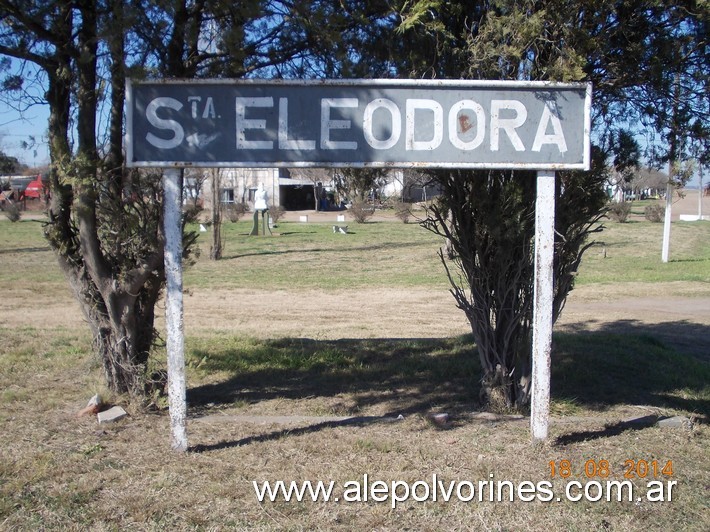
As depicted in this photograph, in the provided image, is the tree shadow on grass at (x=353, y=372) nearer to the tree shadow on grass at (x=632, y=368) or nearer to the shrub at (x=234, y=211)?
the tree shadow on grass at (x=632, y=368)

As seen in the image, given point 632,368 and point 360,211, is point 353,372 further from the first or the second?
point 360,211

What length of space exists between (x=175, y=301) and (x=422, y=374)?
3.18 metres

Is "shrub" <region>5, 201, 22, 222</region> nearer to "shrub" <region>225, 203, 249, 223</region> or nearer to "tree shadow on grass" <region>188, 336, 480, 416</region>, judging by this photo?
"shrub" <region>225, 203, 249, 223</region>

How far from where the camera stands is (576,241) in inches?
218

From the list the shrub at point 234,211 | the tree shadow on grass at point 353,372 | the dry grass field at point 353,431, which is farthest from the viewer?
the shrub at point 234,211

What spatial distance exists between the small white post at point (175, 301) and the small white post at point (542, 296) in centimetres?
234

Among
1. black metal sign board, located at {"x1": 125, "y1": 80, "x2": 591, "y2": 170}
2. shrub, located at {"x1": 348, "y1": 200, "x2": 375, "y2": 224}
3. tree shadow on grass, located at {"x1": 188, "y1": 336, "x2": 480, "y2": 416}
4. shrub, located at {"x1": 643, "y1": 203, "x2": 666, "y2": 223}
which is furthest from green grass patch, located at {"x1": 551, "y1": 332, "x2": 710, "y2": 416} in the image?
shrub, located at {"x1": 643, "y1": 203, "x2": 666, "y2": 223}

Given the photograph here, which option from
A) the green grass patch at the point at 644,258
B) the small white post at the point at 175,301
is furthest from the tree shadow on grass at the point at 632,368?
the small white post at the point at 175,301

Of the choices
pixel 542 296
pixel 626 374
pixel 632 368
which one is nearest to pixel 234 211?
pixel 632 368

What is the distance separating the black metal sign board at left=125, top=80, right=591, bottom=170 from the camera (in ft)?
14.8

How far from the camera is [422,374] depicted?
7.04 metres

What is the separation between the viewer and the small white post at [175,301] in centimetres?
458

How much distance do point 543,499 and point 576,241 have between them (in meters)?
2.27

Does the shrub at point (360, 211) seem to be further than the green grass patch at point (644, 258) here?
Yes
